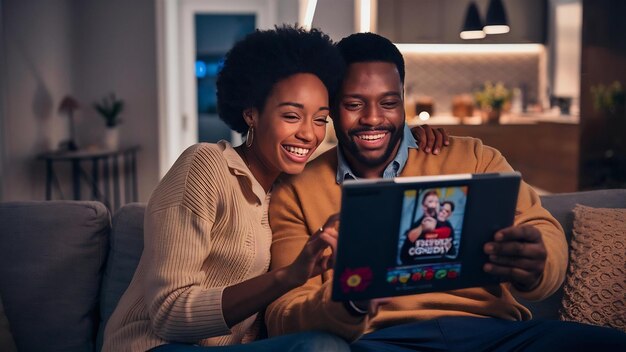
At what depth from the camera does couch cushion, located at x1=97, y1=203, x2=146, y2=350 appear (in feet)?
5.66

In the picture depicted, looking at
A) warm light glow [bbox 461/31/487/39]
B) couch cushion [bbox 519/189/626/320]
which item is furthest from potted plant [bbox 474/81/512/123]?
couch cushion [bbox 519/189/626/320]

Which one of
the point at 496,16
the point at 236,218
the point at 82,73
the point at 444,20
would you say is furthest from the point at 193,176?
the point at 444,20

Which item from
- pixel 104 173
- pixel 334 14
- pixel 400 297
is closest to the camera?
pixel 400 297

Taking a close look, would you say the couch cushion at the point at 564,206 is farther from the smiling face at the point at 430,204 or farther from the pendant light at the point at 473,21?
the pendant light at the point at 473,21

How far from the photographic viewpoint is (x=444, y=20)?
6.21 m

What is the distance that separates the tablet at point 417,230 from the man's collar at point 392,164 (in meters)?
0.46

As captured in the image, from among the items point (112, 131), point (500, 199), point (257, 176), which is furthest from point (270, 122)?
point (112, 131)

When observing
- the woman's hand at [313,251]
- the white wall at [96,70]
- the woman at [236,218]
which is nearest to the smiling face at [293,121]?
the woman at [236,218]

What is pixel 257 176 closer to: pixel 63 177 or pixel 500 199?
pixel 500 199

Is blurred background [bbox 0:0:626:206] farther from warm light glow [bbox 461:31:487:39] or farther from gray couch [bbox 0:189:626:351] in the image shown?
gray couch [bbox 0:189:626:351]

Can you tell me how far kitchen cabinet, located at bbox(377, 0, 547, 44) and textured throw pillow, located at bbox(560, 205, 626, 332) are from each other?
174 inches

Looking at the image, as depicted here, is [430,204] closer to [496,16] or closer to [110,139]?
[110,139]

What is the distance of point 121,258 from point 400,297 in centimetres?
70

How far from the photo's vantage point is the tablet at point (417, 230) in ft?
3.58
